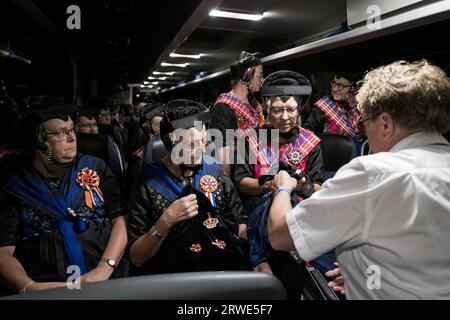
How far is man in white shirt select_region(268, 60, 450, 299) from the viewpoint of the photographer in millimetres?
887

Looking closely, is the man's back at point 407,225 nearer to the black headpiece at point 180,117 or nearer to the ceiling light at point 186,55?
the black headpiece at point 180,117

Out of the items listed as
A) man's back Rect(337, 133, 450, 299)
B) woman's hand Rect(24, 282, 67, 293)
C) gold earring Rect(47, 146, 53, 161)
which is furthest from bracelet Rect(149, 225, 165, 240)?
man's back Rect(337, 133, 450, 299)

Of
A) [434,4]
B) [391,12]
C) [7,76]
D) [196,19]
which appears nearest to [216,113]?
[196,19]

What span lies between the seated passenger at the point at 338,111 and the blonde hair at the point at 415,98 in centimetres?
205

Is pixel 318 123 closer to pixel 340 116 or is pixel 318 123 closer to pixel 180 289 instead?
pixel 340 116

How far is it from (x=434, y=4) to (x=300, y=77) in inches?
32.2

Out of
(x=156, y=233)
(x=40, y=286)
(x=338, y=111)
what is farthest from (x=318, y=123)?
(x=40, y=286)

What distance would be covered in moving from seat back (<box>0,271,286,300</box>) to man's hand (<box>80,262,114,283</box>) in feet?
3.76

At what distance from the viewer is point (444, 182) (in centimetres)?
90

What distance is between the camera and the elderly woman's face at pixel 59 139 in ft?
5.22

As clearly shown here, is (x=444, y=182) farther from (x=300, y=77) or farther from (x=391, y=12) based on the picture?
(x=391, y=12)

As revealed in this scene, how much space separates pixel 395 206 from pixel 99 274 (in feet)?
4.10

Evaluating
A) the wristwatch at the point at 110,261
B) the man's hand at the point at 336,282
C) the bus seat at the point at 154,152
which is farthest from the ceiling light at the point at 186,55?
the man's hand at the point at 336,282

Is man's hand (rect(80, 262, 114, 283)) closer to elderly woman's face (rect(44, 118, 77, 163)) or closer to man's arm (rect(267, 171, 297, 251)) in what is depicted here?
elderly woman's face (rect(44, 118, 77, 163))
